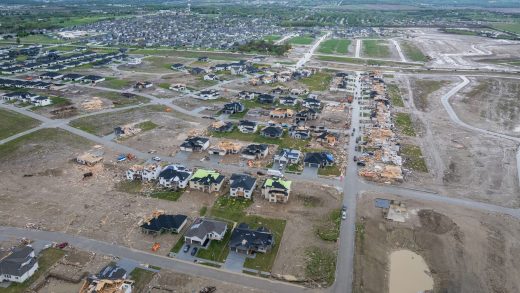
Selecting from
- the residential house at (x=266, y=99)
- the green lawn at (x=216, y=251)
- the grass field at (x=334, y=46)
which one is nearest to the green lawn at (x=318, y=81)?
the residential house at (x=266, y=99)

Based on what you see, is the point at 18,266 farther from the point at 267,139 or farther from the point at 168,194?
the point at 267,139

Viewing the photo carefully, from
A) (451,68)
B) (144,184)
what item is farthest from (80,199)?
(451,68)

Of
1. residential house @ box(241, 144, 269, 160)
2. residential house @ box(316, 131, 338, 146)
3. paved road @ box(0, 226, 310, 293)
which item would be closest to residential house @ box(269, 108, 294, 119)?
residential house @ box(316, 131, 338, 146)

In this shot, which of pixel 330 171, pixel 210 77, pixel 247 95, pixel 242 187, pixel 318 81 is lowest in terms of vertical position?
pixel 330 171

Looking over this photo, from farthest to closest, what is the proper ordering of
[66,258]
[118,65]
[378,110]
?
[118,65], [378,110], [66,258]

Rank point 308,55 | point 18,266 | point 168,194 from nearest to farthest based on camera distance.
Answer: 1. point 18,266
2. point 168,194
3. point 308,55

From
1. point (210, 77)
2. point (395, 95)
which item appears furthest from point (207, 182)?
point (395, 95)

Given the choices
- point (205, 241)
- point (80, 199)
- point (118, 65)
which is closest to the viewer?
point (205, 241)

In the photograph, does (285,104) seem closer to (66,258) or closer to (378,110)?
(378,110)
